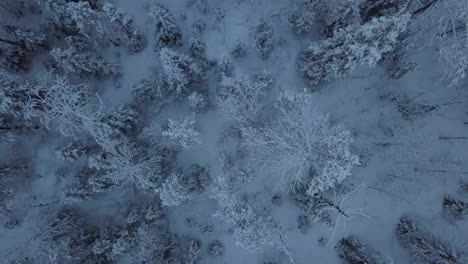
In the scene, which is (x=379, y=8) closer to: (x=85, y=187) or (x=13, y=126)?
(x=85, y=187)

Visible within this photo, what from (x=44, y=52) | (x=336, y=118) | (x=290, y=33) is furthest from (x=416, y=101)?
(x=44, y=52)

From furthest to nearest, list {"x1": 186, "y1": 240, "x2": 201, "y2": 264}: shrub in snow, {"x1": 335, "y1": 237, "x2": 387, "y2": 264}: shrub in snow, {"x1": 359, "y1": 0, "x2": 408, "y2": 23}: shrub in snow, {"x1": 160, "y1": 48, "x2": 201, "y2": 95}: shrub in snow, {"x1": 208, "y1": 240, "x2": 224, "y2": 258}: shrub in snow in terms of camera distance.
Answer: {"x1": 208, "y1": 240, "x2": 224, "y2": 258}: shrub in snow < {"x1": 186, "y1": 240, "x2": 201, "y2": 264}: shrub in snow < {"x1": 335, "y1": 237, "x2": 387, "y2": 264}: shrub in snow < {"x1": 160, "y1": 48, "x2": 201, "y2": 95}: shrub in snow < {"x1": 359, "y1": 0, "x2": 408, "y2": 23}: shrub in snow

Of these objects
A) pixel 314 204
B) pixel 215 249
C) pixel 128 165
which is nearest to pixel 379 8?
pixel 314 204

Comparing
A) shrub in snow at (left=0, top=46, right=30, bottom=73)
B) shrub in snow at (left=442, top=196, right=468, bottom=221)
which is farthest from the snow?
shrub in snow at (left=0, top=46, right=30, bottom=73)

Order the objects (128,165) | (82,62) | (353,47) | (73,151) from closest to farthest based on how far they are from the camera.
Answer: (353,47) → (128,165) → (82,62) → (73,151)

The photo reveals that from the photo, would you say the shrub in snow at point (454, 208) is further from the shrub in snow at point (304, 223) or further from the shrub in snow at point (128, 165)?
the shrub in snow at point (128, 165)

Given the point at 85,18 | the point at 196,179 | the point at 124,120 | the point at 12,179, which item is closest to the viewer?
the point at 85,18

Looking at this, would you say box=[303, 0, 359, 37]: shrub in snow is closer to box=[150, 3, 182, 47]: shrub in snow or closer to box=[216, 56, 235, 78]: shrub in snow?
box=[216, 56, 235, 78]: shrub in snow

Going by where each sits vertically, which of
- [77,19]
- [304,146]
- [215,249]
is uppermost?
[77,19]
